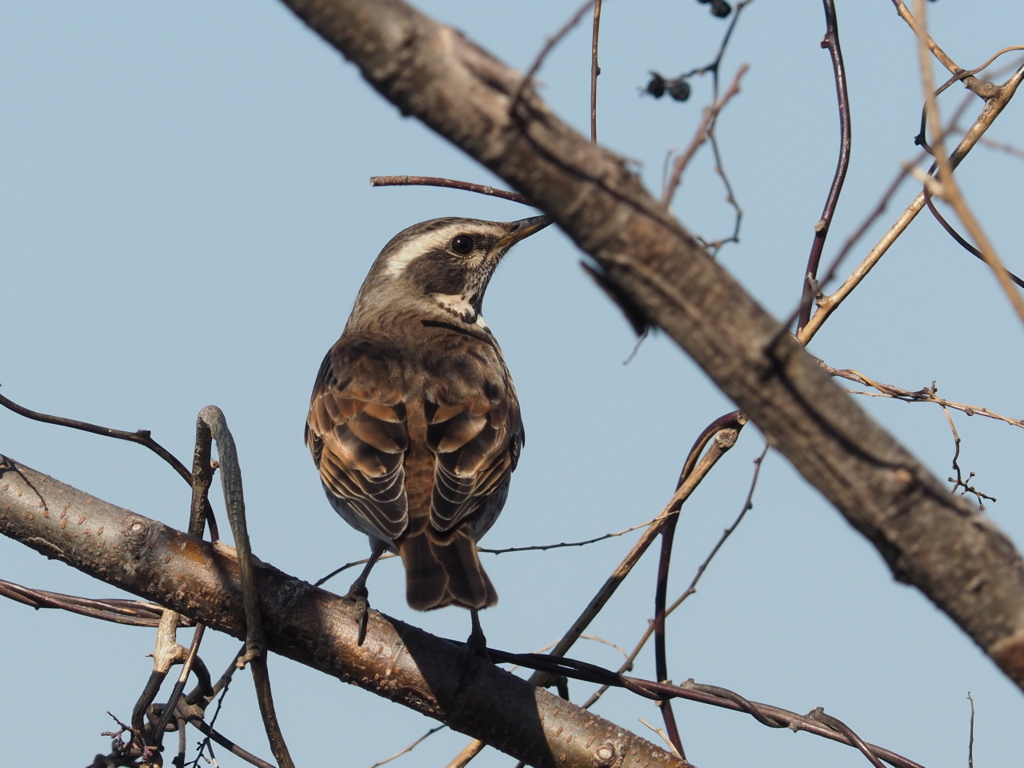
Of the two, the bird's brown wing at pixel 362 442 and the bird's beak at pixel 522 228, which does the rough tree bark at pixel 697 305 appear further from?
the bird's beak at pixel 522 228

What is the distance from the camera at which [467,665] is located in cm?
409

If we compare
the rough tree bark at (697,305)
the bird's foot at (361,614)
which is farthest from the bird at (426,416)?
the rough tree bark at (697,305)

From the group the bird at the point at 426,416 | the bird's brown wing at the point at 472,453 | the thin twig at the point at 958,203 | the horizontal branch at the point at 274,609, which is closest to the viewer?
the thin twig at the point at 958,203

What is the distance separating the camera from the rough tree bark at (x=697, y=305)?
76.9 inches

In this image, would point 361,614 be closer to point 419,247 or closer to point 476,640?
point 476,640

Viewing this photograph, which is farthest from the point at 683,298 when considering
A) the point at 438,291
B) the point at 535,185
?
the point at 438,291

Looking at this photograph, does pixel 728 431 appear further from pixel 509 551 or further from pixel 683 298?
pixel 683 298

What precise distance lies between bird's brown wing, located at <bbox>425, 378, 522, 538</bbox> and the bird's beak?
149cm

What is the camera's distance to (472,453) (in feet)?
18.2

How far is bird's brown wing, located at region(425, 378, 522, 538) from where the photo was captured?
16.9ft

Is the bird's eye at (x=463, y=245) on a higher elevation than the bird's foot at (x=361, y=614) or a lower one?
higher

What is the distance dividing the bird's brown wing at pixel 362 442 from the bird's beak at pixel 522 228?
5.21 ft

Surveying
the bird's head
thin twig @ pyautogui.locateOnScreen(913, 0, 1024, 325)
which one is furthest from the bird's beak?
thin twig @ pyautogui.locateOnScreen(913, 0, 1024, 325)

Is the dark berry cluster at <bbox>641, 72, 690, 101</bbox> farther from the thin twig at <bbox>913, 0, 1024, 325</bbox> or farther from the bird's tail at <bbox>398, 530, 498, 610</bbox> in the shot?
the bird's tail at <bbox>398, 530, 498, 610</bbox>
